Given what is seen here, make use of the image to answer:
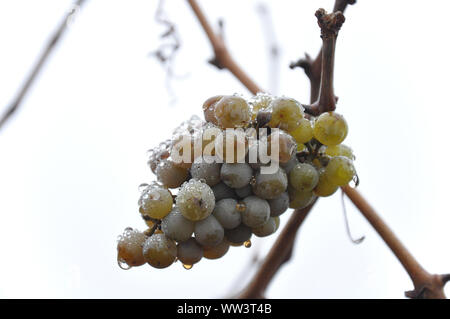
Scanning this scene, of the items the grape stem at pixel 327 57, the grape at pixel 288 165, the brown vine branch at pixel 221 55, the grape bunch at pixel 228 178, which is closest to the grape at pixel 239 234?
the grape bunch at pixel 228 178

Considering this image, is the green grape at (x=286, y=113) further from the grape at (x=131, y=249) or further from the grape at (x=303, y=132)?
the grape at (x=131, y=249)

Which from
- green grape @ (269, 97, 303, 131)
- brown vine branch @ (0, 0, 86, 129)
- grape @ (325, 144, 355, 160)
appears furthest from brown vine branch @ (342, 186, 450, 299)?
brown vine branch @ (0, 0, 86, 129)

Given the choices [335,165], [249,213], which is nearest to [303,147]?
[335,165]

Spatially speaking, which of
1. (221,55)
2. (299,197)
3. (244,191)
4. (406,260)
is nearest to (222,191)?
(244,191)

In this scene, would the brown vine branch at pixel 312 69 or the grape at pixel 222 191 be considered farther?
the brown vine branch at pixel 312 69

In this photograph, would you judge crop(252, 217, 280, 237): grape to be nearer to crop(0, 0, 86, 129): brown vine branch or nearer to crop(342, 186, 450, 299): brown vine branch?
crop(342, 186, 450, 299): brown vine branch

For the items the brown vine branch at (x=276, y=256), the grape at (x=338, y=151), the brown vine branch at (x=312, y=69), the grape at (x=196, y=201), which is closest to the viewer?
the grape at (x=196, y=201)
